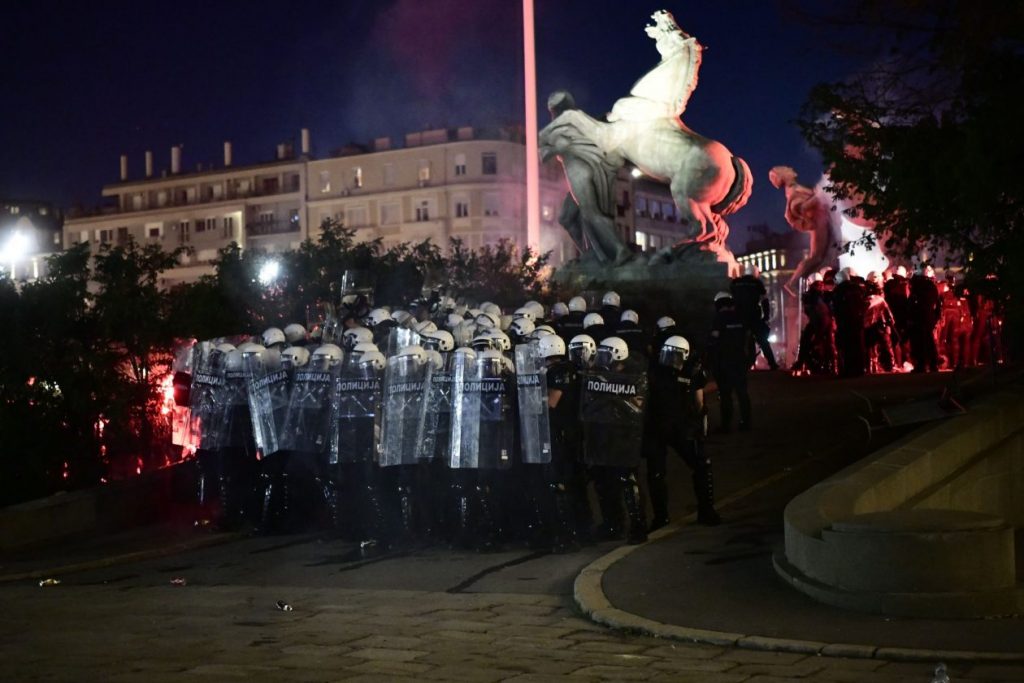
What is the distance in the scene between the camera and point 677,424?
1271 centimetres

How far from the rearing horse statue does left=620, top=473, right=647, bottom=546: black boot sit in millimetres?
15299

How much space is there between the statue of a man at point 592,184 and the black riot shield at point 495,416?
15697mm

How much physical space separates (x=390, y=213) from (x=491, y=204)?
7316 millimetres

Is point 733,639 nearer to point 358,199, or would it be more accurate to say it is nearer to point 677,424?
point 677,424

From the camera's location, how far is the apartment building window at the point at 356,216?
89188 mm

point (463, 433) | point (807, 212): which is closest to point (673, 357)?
point (463, 433)

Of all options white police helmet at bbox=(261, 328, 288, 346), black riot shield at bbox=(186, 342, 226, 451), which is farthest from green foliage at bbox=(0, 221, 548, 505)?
white police helmet at bbox=(261, 328, 288, 346)

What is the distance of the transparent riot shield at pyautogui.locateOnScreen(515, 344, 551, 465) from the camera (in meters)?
12.5

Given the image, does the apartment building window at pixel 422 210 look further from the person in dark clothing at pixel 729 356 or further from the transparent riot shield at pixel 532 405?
the transparent riot shield at pixel 532 405

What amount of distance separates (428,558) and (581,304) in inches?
249

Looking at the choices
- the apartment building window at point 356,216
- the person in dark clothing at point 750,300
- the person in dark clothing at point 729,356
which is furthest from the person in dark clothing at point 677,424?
the apartment building window at point 356,216

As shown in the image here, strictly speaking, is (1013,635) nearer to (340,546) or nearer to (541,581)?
(541,581)

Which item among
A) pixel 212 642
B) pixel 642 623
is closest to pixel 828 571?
pixel 642 623

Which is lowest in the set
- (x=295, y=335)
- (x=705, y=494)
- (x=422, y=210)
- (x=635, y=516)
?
(x=635, y=516)
